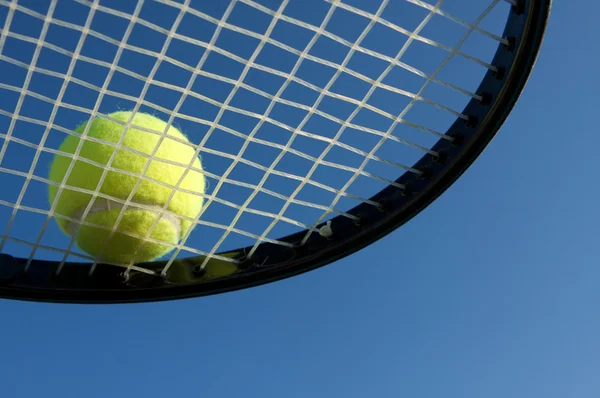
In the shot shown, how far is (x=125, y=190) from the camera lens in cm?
206

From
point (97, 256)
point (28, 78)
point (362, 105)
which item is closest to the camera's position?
point (28, 78)

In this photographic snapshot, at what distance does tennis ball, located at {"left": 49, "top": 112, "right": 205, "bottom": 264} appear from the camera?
2066mm

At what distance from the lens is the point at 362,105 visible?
195 cm

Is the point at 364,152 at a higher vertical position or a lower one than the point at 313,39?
lower

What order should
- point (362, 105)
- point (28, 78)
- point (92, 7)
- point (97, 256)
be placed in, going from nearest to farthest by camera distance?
1. point (92, 7)
2. point (28, 78)
3. point (362, 105)
4. point (97, 256)

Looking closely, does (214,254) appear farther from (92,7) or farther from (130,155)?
(92,7)

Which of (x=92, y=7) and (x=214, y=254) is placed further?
(x=214, y=254)

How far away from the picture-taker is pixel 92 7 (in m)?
1.66

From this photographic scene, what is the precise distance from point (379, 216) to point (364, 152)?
0.22 metres

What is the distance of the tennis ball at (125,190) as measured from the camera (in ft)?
6.78

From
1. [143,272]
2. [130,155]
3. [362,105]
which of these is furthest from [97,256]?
[362,105]

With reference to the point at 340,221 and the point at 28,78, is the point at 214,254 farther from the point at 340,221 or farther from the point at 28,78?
the point at 28,78

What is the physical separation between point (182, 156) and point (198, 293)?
415mm

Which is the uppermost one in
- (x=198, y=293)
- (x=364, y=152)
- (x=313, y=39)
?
(x=313, y=39)
